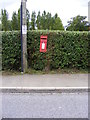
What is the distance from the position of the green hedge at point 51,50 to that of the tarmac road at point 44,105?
7.73ft

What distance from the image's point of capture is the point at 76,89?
16.8 ft

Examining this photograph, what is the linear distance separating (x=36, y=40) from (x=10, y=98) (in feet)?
10.0

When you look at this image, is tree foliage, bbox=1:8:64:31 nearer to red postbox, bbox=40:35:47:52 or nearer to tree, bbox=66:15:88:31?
tree, bbox=66:15:88:31

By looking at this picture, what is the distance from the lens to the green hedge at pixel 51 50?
6949 mm

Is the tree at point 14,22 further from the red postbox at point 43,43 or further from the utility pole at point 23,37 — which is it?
the red postbox at point 43,43

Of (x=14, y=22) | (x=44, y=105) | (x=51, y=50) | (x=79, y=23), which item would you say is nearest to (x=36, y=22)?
(x=14, y=22)

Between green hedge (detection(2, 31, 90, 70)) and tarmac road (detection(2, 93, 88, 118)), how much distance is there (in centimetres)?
236

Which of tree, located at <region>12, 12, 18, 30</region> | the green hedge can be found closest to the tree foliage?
tree, located at <region>12, 12, 18, 30</region>

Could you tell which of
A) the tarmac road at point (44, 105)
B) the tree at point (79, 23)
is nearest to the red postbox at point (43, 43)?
the tarmac road at point (44, 105)

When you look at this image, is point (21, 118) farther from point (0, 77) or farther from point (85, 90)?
point (0, 77)

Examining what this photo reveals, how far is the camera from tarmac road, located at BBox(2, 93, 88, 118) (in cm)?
358

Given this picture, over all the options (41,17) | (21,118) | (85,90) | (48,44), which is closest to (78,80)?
(85,90)

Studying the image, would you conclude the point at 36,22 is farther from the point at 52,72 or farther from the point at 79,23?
the point at 52,72

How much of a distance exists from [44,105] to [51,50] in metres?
3.31
